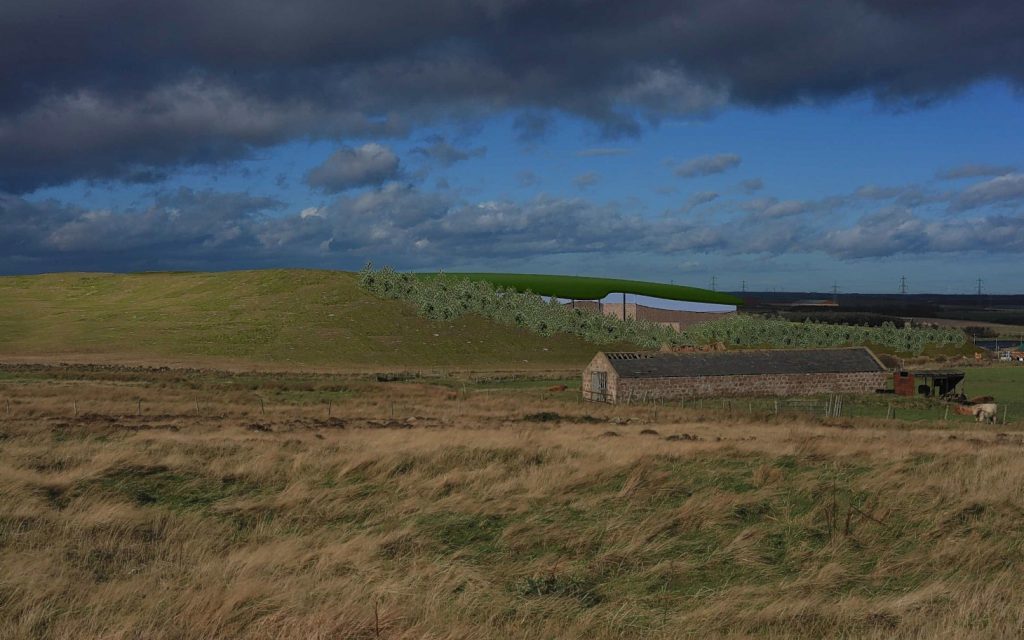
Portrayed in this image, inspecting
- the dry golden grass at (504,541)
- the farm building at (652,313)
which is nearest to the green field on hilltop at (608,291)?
the farm building at (652,313)

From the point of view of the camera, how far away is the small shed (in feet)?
189

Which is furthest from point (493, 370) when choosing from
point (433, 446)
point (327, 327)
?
point (433, 446)

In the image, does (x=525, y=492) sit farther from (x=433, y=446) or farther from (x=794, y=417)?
(x=794, y=417)

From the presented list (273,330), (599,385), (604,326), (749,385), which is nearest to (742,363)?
(749,385)

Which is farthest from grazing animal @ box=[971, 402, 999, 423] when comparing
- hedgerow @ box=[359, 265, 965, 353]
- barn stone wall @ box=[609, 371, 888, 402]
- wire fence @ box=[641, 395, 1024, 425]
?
hedgerow @ box=[359, 265, 965, 353]

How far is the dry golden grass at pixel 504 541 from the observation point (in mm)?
7277

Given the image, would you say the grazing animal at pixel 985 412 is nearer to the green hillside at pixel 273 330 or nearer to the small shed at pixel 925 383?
the small shed at pixel 925 383

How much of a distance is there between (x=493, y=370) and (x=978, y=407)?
49.6 metres

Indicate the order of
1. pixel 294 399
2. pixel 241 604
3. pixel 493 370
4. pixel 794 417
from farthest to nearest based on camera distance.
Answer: pixel 493 370 → pixel 294 399 → pixel 794 417 → pixel 241 604

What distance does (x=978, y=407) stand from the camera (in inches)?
1661

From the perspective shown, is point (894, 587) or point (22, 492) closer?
point (894, 587)

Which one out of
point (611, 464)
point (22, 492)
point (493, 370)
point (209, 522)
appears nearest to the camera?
point (209, 522)

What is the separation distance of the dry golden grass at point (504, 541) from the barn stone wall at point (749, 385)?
35309 mm

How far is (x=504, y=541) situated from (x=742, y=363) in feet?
167
